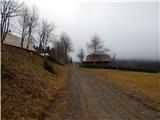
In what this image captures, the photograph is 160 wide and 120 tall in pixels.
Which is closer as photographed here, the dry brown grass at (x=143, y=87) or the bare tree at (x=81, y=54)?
the dry brown grass at (x=143, y=87)

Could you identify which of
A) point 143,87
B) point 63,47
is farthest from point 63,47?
point 143,87

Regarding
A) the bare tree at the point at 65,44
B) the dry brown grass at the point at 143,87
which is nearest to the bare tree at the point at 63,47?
the bare tree at the point at 65,44

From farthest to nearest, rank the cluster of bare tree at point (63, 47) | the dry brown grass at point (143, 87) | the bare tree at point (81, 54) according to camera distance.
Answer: the bare tree at point (81, 54), the cluster of bare tree at point (63, 47), the dry brown grass at point (143, 87)

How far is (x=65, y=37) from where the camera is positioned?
3720 inches

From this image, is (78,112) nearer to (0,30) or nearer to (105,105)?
(105,105)

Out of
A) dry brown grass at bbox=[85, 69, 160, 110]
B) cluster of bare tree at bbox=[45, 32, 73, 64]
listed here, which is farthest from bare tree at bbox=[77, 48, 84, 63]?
dry brown grass at bbox=[85, 69, 160, 110]

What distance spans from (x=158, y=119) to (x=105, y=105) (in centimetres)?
359

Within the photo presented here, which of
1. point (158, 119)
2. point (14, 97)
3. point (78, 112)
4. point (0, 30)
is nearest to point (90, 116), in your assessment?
point (78, 112)

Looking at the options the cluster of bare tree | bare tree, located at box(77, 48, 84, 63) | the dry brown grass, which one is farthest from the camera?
bare tree, located at box(77, 48, 84, 63)

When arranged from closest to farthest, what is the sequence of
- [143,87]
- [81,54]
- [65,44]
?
[143,87] → [65,44] → [81,54]

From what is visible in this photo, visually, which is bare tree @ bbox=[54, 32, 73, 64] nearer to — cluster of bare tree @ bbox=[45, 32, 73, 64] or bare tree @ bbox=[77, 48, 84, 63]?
cluster of bare tree @ bbox=[45, 32, 73, 64]

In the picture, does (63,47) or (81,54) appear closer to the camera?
(63,47)

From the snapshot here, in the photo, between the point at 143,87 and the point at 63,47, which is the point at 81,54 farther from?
the point at 143,87

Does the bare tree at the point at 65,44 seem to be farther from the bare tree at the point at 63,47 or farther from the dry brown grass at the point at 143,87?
the dry brown grass at the point at 143,87
